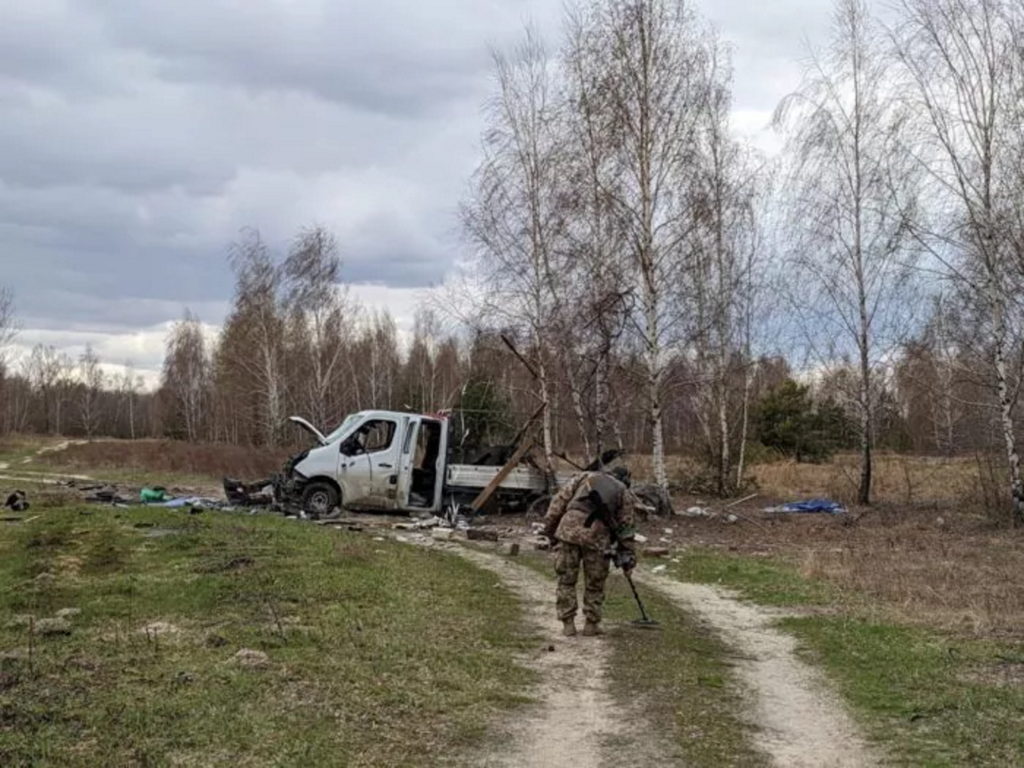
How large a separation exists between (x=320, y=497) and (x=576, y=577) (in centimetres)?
1232

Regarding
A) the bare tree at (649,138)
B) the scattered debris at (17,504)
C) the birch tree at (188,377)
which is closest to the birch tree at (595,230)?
the bare tree at (649,138)

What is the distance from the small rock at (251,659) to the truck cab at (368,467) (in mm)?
13104

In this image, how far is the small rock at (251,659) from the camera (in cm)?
726

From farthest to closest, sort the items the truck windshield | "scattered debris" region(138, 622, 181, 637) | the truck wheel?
the truck windshield
the truck wheel
"scattered debris" region(138, 622, 181, 637)

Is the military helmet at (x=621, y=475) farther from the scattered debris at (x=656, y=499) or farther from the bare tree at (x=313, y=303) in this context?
the bare tree at (x=313, y=303)

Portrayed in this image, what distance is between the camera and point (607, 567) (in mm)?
9469

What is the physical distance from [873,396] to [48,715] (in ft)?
84.4

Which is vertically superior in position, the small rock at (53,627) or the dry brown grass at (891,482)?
the dry brown grass at (891,482)

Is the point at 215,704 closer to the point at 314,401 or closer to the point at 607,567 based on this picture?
the point at 607,567

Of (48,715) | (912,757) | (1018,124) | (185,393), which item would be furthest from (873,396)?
(185,393)

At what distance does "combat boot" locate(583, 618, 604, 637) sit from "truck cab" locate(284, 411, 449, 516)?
1181cm

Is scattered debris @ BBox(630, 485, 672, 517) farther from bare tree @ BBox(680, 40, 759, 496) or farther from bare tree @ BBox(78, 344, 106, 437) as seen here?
bare tree @ BBox(78, 344, 106, 437)

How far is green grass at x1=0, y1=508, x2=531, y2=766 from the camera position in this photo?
5.61 m

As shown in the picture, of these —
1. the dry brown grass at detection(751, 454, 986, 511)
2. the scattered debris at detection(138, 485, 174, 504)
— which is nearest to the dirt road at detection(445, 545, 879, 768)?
the scattered debris at detection(138, 485, 174, 504)
